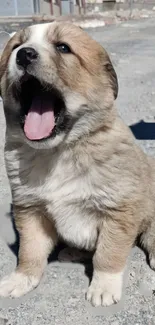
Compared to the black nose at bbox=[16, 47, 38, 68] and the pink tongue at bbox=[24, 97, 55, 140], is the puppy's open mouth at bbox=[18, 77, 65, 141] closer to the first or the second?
the pink tongue at bbox=[24, 97, 55, 140]

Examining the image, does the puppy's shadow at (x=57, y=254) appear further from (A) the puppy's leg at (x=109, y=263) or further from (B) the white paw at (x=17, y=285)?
(B) the white paw at (x=17, y=285)

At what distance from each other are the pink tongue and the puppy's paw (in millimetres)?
995

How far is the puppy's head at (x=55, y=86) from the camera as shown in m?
2.64

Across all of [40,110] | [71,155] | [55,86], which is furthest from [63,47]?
[71,155]

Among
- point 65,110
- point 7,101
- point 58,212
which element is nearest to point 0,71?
point 7,101

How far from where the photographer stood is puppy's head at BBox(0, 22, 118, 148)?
264 centimetres

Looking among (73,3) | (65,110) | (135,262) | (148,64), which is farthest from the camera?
(73,3)

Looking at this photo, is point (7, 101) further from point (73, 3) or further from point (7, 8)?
point (73, 3)

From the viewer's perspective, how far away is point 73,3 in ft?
65.7

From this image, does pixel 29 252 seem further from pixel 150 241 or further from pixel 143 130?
pixel 143 130

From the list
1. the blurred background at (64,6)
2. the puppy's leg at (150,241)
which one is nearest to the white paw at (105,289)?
the puppy's leg at (150,241)

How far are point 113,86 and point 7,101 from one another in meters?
0.61

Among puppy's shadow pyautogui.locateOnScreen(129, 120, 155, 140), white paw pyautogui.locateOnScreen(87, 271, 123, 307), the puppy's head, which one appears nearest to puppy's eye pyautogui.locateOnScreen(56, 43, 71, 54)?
the puppy's head

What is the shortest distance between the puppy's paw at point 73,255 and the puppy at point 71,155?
0.33 m
